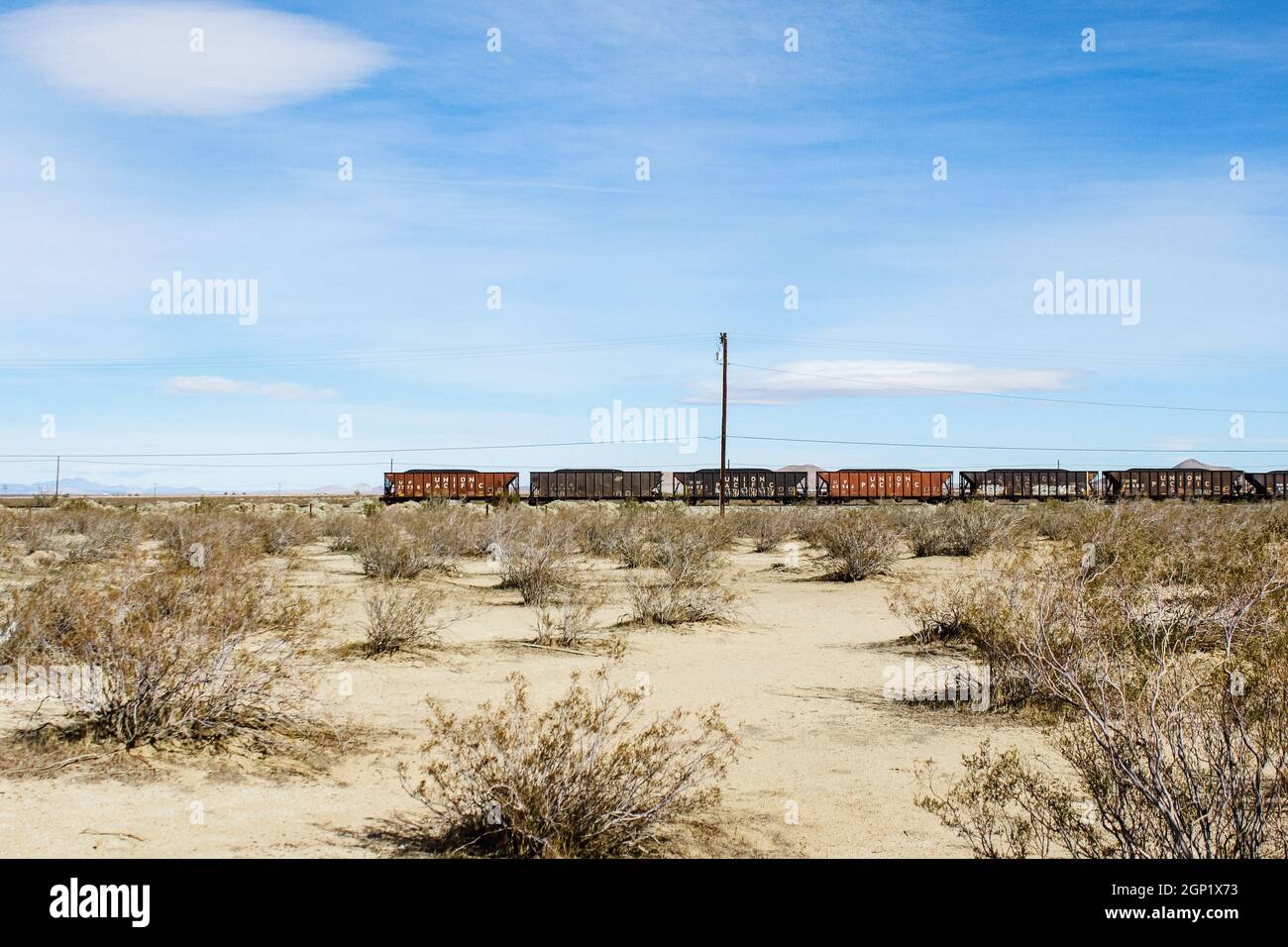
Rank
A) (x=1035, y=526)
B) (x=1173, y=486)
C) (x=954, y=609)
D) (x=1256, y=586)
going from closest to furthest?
(x=1256, y=586)
(x=954, y=609)
(x=1035, y=526)
(x=1173, y=486)

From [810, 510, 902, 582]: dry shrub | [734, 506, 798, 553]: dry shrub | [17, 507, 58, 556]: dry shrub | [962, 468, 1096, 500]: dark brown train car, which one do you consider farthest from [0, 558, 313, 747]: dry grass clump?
[962, 468, 1096, 500]: dark brown train car

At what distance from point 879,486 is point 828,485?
3.19 m

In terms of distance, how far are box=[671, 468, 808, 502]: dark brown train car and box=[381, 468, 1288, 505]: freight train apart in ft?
0.21

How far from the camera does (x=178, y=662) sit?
27.1ft

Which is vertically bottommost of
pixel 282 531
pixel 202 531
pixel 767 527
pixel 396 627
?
pixel 396 627

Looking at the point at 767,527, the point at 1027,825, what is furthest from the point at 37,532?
the point at 1027,825

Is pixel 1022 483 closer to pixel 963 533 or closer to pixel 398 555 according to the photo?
pixel 963 533

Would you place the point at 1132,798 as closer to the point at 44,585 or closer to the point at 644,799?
the point at 644,799

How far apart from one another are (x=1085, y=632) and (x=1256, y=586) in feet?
4.04

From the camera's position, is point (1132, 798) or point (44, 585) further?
point (44, 585)

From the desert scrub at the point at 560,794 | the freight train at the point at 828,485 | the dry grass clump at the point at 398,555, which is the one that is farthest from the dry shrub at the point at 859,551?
the freight train at the point at 828,485

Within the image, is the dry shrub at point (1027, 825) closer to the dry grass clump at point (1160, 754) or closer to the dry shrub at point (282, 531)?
the dry grass clump at point (1160, 754)
